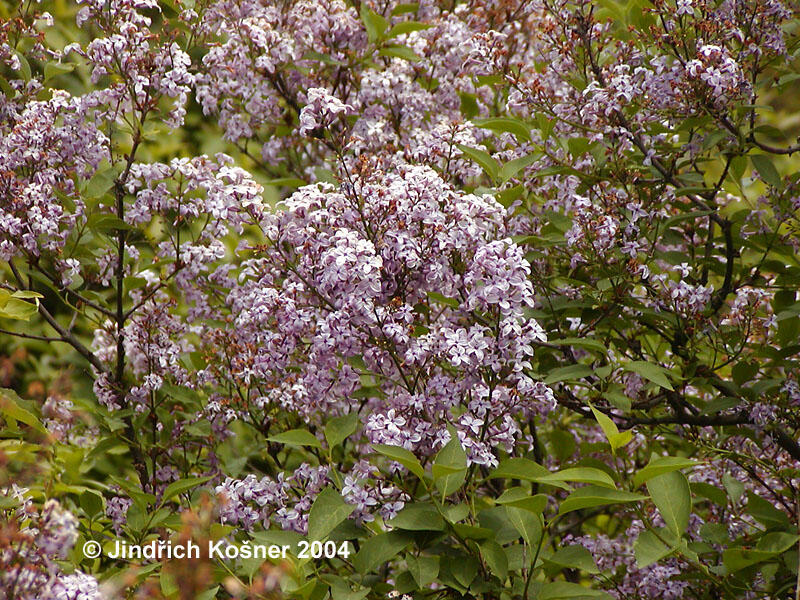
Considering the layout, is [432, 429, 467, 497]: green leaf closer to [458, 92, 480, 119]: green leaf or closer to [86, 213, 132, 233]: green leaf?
[86, 213, 132, 233]: green leaf

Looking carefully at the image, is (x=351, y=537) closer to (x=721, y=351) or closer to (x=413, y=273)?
(x=413, y=273)

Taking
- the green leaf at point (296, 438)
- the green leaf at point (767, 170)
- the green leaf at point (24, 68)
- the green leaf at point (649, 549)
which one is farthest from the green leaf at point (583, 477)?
the green leaf at point (24, 68)

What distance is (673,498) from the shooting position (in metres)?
1.88

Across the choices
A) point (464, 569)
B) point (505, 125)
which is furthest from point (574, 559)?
point (505, 125)

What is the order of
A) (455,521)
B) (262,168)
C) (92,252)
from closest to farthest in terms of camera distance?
(455,521)
(92,252)
(262,168)

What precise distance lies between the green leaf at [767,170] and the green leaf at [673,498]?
0.95 metres

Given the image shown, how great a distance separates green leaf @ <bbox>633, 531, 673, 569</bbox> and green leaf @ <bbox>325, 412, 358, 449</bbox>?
A: 2.17 ft

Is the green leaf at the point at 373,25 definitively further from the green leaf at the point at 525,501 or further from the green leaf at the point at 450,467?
the green leaf at the point at 525,501

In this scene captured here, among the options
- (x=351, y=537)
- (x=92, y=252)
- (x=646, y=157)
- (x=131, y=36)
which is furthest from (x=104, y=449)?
(x=646, y=157)

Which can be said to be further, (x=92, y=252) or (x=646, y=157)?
(x=92, y=252)

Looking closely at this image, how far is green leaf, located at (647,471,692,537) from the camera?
6.07ft

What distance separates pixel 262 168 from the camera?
370 cm

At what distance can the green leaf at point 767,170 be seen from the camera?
244 cm

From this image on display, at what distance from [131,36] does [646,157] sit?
1.43 meters
